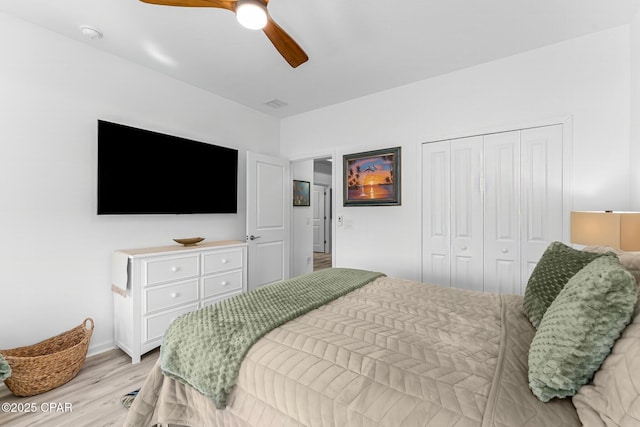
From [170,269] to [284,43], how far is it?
2054mm

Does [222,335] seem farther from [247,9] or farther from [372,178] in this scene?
[372,178]

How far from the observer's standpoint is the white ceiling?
6.43ft

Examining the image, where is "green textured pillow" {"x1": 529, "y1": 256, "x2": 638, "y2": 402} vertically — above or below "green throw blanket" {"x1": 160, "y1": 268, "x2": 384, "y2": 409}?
above

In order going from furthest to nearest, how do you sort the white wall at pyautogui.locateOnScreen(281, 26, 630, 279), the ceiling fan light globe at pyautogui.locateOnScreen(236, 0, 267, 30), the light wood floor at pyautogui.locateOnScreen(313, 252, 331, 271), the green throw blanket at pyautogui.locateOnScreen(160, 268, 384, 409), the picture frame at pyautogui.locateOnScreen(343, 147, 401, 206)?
the light wood floor at pyautogui.locateOnScreen(313, 252, 331, 271) < the picture frame at pyautogui.locateOnScreen(343, 147, 401, 206) < the white wall at pyautogui.locateOnScreen(281, 26, 630, 279) < the ceiling fan light globe at pyautogui.locateOnScreen(236, 0, 267, 30) < the green throw blanket at pyautogui.locateOnScreen(160, 268, 384, 409)

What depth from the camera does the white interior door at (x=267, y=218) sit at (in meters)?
3.51

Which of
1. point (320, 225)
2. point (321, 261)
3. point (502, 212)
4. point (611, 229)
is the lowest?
point (321, 261)

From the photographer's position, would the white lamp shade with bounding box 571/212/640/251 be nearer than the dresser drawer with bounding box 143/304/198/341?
Yes

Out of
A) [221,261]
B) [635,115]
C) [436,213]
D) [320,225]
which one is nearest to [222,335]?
[221,261]

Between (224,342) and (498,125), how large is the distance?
288 centimetres

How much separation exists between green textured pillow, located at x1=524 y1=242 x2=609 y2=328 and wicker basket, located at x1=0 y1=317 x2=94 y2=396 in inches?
112

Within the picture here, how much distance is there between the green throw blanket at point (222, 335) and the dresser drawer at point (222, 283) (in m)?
1.30

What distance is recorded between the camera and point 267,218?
3734 millimetres

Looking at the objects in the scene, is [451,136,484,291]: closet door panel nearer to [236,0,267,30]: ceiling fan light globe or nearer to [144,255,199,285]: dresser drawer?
[236,0,267,30]: ceiling fan light globe

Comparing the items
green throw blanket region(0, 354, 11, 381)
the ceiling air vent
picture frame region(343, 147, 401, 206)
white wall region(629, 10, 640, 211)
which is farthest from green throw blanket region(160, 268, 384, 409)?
the ceiling air vent
